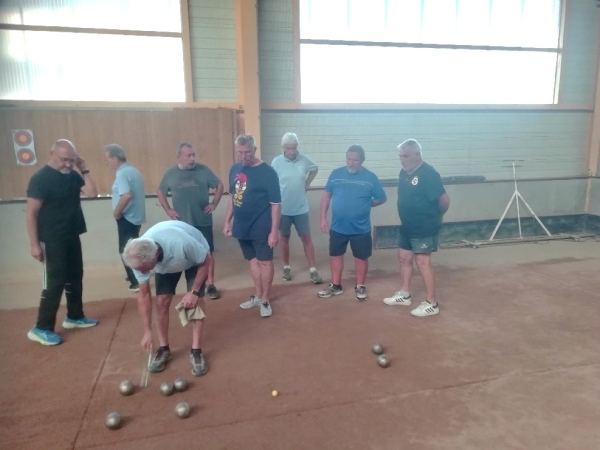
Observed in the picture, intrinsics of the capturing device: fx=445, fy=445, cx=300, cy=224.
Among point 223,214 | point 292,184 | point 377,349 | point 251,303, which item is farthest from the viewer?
point 223,214

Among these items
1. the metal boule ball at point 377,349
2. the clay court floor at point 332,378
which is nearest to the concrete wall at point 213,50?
the clay court floor at point 332,378

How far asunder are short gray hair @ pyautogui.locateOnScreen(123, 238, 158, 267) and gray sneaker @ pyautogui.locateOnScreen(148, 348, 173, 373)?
1031mm

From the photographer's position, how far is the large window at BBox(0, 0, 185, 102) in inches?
226

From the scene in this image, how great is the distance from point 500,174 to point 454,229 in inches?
53.5

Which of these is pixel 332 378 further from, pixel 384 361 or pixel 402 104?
pixel 402 104

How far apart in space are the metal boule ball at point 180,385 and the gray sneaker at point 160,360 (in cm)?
32

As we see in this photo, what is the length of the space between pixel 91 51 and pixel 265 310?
4334 millimetres

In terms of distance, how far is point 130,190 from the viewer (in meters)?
4.76

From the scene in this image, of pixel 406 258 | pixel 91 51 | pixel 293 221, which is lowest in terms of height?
pixel 406 258

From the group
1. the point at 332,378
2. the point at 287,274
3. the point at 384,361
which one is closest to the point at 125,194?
the point at 287,274

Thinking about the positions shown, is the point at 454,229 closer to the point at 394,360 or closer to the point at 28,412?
the point at 394,360

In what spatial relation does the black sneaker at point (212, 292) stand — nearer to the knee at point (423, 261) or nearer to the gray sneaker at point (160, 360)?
the gray sneaker at point (160, 360)

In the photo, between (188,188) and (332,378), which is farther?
(188,188)

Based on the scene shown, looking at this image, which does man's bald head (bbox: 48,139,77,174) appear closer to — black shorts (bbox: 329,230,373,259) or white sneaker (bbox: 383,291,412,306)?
black shorts (bbox: 329,230,373,259)
